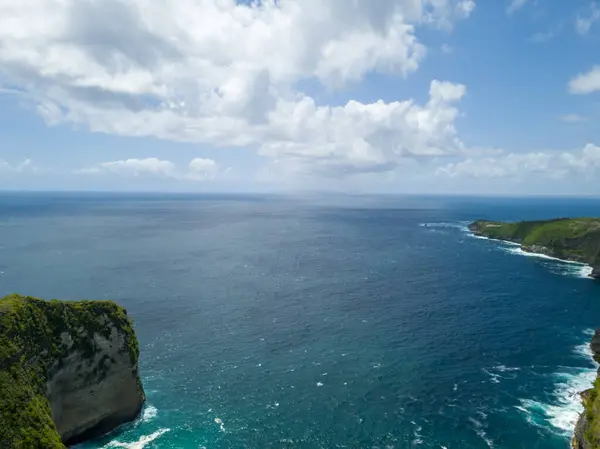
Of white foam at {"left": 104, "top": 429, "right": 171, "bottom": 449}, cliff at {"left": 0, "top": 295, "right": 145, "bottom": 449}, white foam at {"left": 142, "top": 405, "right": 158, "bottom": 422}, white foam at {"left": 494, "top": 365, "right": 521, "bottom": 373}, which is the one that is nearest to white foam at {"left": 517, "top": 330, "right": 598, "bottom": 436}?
white foam at {"left": 494, "top": 365, "right": 521, "bottom": 373}

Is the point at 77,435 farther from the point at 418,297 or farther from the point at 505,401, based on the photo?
the point at 418,297

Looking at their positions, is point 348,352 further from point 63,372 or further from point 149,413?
point 63,372

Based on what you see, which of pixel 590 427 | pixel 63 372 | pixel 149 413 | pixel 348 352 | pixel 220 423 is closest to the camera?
pixel 590 427

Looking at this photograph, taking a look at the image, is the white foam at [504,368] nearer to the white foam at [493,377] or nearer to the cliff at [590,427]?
the white foam at [493,377]

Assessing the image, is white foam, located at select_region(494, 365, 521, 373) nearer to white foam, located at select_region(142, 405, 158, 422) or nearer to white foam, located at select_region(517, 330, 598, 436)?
white foam, located at select_region(517, 330, 598, 436)

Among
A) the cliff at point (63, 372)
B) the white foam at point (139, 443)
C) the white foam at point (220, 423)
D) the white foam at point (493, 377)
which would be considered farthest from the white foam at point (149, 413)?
the white foam at point (493, 377)

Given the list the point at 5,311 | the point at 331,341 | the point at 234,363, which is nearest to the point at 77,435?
the point at 5,311

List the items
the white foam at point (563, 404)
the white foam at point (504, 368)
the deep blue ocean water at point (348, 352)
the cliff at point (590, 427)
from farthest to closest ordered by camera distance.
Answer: the white foam at point (504, 368) < the white foam at point (563, 404) < the deep blue ocean water at point (348, 352) < the cliff at point (590, 427)

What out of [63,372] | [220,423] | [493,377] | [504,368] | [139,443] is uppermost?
[63,372]

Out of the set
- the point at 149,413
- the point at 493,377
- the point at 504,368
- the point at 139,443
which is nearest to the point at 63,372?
the point at 139,443
